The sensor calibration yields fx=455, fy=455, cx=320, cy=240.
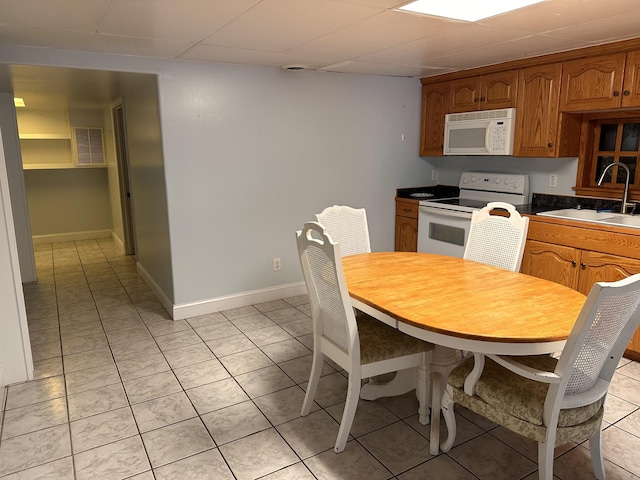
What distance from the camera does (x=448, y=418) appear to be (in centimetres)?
197

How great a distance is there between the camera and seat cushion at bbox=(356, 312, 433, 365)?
204 cm

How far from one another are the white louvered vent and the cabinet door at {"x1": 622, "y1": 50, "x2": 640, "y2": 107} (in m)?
6.20

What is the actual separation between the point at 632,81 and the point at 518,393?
7.81 ft

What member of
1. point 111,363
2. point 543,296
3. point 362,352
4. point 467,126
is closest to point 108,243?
point 111,363

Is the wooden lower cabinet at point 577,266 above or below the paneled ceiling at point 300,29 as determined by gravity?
below

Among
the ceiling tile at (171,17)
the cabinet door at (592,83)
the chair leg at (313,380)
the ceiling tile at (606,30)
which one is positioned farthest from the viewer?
the cabinet door at (592,83)

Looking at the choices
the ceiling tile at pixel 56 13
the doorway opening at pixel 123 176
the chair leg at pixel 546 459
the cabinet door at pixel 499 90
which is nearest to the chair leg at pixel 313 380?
the chair leg at pixel 546 459

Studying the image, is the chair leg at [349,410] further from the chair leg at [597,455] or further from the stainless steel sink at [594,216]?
the stainless steel sink at [594,216]

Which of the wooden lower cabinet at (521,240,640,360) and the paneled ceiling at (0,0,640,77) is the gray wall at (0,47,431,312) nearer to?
the paneled ceiling at (0,0,640,77)

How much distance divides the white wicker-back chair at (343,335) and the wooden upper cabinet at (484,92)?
248cm

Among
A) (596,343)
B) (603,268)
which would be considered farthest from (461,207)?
(596,343)

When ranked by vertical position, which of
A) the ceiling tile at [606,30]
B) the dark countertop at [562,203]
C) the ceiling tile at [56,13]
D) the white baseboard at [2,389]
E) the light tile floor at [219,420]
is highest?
the ceiling tile at [606,30]

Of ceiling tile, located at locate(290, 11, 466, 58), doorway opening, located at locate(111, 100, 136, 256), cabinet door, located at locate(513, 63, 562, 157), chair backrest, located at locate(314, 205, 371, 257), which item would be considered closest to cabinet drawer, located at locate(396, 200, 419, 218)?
cabinet door, located at locate(513, 63, 562, 157)

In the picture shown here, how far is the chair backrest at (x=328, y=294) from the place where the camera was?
1.90 metres
